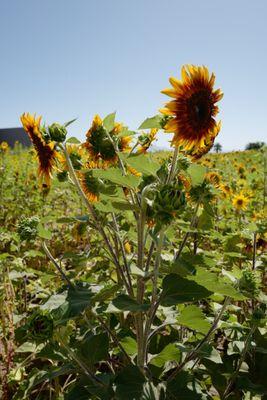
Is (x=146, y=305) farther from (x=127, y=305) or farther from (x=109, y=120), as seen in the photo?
(x=109, y=120)

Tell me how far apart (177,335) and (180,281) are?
0.74m

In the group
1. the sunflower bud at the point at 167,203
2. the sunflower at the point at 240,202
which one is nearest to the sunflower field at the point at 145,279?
the sunflower bud at the point at 167,203

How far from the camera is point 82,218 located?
3.77 feet

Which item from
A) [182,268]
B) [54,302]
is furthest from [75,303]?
[182,268]

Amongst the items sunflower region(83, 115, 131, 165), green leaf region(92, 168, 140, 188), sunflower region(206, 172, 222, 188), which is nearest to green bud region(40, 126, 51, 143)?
sunflower region(83, 115, 131, 165)

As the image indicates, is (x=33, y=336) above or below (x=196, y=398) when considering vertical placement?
above

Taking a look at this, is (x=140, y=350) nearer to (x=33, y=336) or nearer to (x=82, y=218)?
(x=33, y=336)

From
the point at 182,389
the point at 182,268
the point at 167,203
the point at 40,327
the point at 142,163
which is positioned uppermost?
the point at 142,163

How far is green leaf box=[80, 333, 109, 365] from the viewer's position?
118 centimetres

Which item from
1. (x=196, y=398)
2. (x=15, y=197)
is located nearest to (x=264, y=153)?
(x=15, y=197)

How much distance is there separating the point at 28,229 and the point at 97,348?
0.45 meters

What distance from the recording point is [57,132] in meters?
1.11

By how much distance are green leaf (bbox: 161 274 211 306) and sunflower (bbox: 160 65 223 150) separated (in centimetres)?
37

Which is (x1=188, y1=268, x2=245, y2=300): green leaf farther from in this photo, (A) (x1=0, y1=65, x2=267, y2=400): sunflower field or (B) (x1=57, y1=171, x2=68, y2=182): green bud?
(B) (x1=57, y1=171, x2=68, y2=182): green bud
